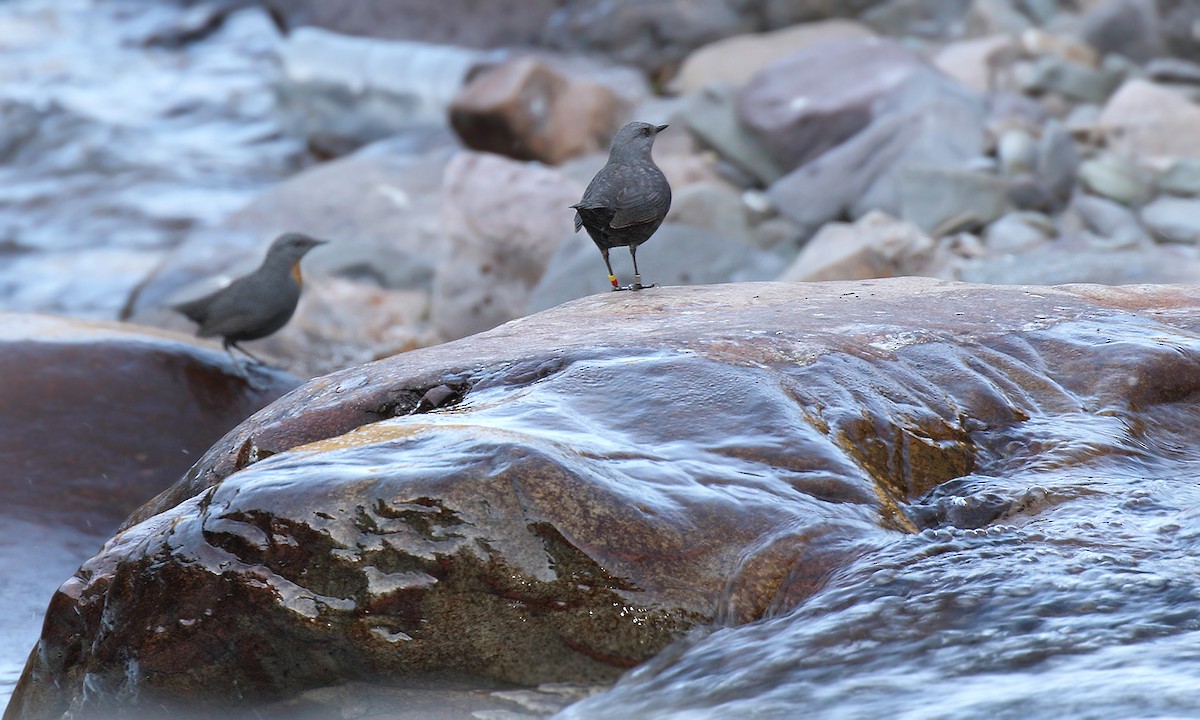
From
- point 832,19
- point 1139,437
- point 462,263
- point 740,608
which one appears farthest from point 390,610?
point 832,19

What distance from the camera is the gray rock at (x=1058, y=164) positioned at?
34.1 feet

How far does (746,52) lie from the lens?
1512 cm

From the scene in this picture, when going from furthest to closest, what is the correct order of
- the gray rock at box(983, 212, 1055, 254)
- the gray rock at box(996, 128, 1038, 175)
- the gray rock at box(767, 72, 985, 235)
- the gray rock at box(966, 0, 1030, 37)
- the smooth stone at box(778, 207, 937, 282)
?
1. the gray rock at box(966, 0, 1030, 37)
2. the gray rock at box(767, 72, 985, 235)
3. the gray rock at box(996, 128, 1038, 175)
4. the gray rock at box(983, 212, 1055, 254)
5. the smooth stone at box(778, 207, 937, 282)

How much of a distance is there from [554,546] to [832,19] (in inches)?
562

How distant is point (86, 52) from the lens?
67.1ft

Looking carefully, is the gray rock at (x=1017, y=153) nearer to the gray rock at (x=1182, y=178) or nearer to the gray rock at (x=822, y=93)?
the gray rock at (x=1182, y=178)

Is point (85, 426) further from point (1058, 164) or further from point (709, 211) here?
point (1058, 164)

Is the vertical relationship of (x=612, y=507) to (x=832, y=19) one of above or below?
below

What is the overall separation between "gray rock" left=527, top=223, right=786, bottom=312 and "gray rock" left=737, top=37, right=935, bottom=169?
8.77 feet

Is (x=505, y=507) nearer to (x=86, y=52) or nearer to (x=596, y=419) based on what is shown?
(x=596, y=419)

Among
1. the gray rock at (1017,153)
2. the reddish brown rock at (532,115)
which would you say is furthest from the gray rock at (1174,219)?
the reddish brown rock at (532,115)

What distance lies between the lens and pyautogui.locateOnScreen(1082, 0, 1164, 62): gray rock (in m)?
13.4

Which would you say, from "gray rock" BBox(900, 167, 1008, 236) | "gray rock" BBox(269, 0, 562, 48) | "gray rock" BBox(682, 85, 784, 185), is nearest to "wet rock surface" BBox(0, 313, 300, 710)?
"gray rock" BBox(900, 167, 1008, 236)

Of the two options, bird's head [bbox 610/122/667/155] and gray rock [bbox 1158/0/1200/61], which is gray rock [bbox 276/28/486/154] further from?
bird's head [bbox 610/122/667/155]
